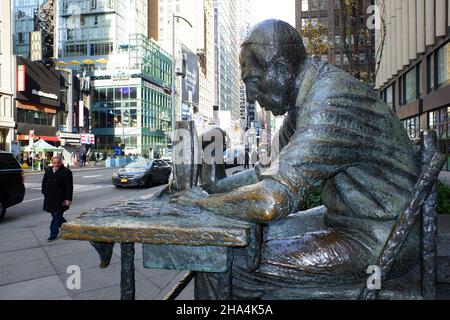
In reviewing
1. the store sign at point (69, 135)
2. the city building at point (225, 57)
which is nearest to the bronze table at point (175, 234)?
the store sign at point (69, 135)

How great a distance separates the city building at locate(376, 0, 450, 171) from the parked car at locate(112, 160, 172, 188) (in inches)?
489

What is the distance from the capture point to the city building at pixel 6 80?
40.3m

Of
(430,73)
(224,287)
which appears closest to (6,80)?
(430,73)

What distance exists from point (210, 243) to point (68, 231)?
55 cm

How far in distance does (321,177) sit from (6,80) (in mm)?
45916

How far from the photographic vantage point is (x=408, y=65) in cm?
2819

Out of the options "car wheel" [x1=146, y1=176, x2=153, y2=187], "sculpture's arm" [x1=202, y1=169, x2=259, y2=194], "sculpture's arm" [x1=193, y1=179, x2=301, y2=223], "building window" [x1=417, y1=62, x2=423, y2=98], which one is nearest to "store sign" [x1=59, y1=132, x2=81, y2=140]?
"car wheel" [x1=146, y1=176, x2=153, y2=187]

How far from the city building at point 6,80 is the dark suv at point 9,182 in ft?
108

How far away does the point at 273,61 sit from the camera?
2.01m

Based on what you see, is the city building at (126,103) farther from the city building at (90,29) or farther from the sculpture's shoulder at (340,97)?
the sculpture's shoulder at (340,97)

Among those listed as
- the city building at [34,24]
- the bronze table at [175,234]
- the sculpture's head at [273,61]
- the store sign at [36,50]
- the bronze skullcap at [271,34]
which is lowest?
the bronze table at [175,234]

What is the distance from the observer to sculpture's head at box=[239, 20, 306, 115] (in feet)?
6.53

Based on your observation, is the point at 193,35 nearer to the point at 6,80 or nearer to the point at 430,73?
the point at 6,80
